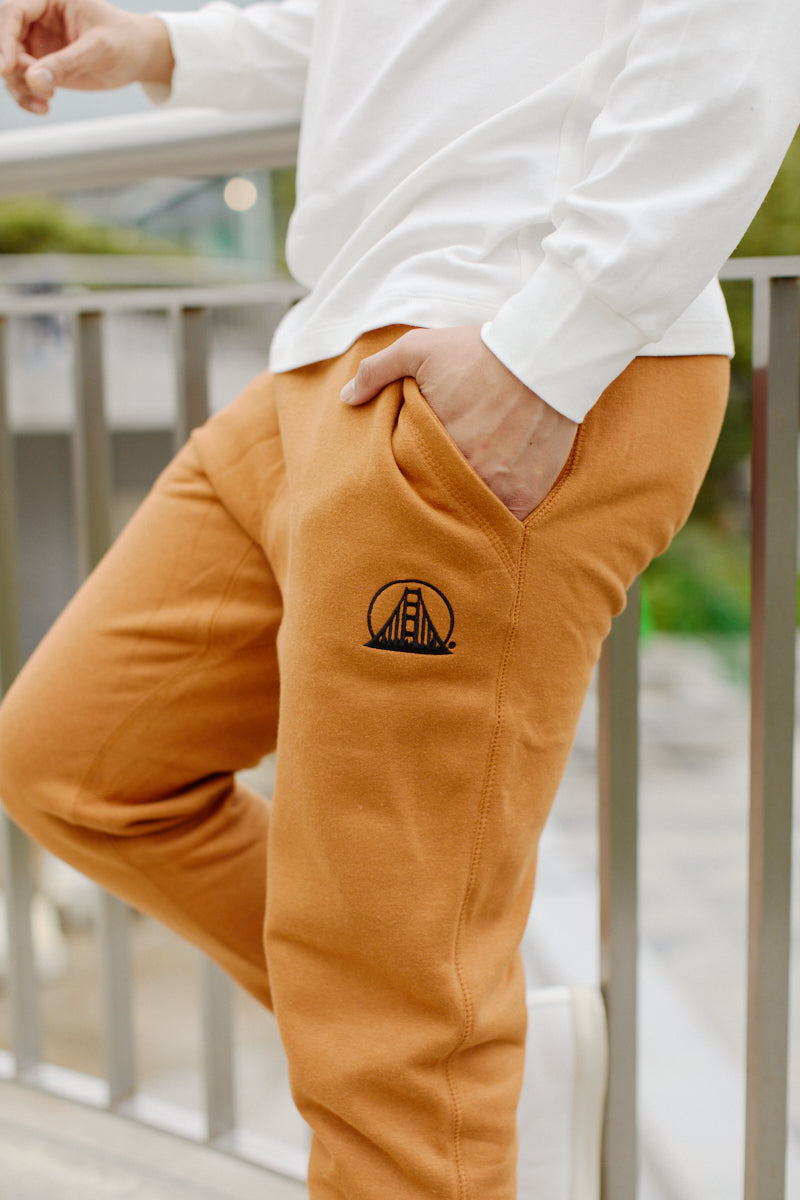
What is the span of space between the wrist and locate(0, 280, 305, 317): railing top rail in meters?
0.20

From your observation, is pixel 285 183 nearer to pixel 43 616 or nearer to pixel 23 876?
pixel 43 616

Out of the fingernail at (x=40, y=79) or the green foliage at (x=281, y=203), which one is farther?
the green foliage at (x=281, y=203)

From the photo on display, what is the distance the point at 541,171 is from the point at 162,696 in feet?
1.68

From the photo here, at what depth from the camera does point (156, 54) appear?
96 cm

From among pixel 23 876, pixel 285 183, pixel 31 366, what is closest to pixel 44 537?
pixel 31 366

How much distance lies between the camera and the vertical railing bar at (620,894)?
97 cm

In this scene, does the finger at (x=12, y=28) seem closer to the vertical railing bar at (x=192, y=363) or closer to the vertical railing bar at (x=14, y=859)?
the vertical railing bar at (x=192, y=363)

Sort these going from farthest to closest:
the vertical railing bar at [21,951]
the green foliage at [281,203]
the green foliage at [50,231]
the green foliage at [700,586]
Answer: the green foliage at [281,203]
the green foliage at [50,231]
the green foliage at [700,586]
the vertical railing bar at [21,951]

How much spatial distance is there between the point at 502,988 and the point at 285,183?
23484 mm

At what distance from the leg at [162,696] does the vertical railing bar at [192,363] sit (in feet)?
0.88

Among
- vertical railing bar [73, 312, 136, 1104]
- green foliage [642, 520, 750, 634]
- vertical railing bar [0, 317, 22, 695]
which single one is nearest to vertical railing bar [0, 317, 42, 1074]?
vertical railing bar [0, 317, 22, 695]

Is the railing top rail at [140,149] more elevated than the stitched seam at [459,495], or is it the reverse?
the railing top rail at [140,149]

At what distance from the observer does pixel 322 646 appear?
65 cm

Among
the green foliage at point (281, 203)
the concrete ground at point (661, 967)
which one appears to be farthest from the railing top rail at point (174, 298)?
the green foliage at point (281, 203)
